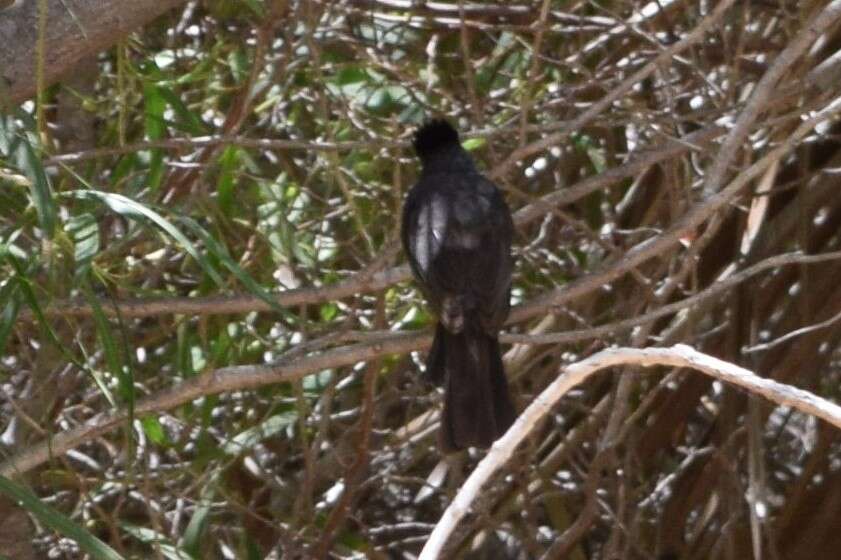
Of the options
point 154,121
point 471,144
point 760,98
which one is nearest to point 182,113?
point 154,121

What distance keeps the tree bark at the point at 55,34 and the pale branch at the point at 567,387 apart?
4.25ft

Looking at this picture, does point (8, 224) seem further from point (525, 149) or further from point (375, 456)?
point (375, 456)

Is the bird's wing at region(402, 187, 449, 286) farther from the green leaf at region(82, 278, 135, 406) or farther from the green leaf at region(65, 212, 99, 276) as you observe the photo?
the green leaf at region(82, 278, 135, 406)

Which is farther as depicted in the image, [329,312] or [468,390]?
[329,312]

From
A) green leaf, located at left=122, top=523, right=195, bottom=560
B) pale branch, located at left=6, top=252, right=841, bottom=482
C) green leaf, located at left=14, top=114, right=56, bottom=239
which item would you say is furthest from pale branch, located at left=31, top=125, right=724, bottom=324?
green leaf, located at left=14, top=114, right=56, bottom=239

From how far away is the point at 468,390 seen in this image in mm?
4344

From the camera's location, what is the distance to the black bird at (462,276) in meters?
4.35

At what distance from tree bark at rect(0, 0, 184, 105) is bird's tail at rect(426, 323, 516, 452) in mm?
1290

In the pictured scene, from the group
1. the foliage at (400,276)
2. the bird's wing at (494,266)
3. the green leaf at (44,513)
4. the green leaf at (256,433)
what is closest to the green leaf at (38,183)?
the green leaf at (44,513)

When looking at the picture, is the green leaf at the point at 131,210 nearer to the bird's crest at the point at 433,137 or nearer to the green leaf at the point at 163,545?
the green leaf at the point at 163,545

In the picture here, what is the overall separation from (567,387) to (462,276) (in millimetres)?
2168

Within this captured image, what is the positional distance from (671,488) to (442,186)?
1.71m

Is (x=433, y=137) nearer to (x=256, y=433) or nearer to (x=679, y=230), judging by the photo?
(x=256, y=433)

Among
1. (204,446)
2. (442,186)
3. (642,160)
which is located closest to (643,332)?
(642,160)
